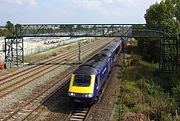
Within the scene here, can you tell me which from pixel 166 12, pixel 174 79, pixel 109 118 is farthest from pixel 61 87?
pixel 166 12

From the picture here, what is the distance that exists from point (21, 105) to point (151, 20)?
41.9 meters

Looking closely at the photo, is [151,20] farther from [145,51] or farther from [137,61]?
[137,61]

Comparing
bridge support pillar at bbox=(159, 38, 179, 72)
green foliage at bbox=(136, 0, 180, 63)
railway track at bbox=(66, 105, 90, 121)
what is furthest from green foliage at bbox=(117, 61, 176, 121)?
green foliage at bbox=(136, 0, 180, 63)

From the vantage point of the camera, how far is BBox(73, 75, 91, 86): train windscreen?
72.2 ft

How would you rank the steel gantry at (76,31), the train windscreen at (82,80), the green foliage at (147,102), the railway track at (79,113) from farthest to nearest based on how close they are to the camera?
the steel gantry at (76,31) → the train windscreen at (82,80) → the green foliage at (147,102) → the railway track at (79,113)

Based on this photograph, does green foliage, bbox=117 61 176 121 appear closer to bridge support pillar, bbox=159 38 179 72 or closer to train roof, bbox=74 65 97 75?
train roof, bbox=74 65 97 75

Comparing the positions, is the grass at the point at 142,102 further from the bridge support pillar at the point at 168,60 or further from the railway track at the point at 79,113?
the bridge support pillar at the point at 168,60

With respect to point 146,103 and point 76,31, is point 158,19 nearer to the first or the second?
point 76,31

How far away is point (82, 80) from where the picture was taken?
22.2 meters

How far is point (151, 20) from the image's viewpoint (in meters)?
59.4

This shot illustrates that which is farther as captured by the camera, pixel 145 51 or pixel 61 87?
pixel 145 51

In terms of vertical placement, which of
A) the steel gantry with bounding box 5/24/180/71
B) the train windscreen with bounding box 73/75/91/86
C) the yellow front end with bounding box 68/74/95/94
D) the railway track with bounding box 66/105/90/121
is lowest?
the railway track with bounding box 66/105/90/121

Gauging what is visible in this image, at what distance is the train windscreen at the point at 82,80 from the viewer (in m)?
22.0

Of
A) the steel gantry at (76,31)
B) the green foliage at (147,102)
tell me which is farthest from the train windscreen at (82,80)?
the steel gantry at (76,31)
